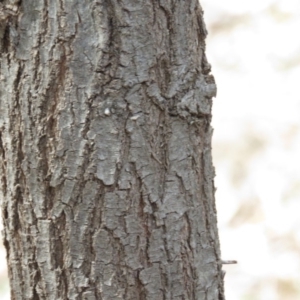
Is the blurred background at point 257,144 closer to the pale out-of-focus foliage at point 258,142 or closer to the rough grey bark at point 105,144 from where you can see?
the pale out-of-focus foliage at point 258,142

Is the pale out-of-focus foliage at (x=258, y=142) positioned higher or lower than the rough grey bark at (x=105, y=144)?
higher

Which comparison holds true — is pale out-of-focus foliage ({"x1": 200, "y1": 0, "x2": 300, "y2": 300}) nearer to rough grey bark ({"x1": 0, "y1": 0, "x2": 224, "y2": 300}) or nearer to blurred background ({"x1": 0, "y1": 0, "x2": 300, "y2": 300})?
blurred background ({"x1": 0, "y1": 0, "x2": 300, "y2": 300})

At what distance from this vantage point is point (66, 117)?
38.9 inches

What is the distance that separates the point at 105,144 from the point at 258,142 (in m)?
3.34

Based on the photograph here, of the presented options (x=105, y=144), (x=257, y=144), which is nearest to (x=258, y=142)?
(x=257, y=144)

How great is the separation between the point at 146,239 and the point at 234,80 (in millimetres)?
3499

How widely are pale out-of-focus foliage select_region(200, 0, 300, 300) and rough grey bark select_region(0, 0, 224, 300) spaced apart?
9.15ft

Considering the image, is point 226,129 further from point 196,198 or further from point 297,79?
point 196,198

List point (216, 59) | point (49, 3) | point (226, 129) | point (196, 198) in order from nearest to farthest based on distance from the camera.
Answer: point (49, 3) < point (196, 198) < point (226, 129) < point (216, 59)

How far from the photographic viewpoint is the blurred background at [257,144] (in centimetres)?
384

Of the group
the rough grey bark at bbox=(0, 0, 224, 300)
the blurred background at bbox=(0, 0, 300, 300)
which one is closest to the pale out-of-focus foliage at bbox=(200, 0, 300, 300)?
the blurred background at bbox=(0, 0, 300, 300)

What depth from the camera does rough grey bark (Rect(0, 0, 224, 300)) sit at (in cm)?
97

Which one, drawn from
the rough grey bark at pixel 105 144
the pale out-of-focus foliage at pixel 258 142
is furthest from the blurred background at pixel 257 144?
the rough grey bark at pixel 105 144

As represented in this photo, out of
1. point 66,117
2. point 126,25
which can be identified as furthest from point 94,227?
point 126,25
